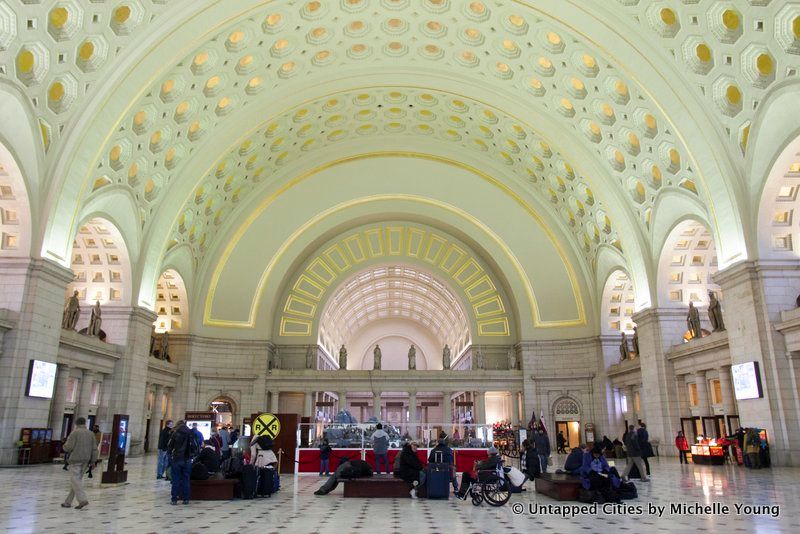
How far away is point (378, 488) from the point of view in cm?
1136

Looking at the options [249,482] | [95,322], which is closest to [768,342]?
[249,482]

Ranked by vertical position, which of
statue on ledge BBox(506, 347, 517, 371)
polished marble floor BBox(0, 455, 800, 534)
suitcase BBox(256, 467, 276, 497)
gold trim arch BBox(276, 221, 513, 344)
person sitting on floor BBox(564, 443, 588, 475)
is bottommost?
polished marble floor BBox(0, 455, 800, 534)

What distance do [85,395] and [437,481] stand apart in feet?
55.0

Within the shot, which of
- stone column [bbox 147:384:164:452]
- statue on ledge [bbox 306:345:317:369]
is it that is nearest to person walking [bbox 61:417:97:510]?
stone column [bbox 147:384:164:452]

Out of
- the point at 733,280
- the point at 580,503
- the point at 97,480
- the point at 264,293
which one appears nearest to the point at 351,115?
the point at 264,293

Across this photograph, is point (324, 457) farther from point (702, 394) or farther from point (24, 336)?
point (702, 394)

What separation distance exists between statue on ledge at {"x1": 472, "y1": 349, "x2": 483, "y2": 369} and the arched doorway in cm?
463

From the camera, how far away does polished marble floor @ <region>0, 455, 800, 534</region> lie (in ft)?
25.2

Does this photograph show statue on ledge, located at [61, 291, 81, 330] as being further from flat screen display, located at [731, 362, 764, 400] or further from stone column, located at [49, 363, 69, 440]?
flat screen display, located at [731, 362, 764, 400]

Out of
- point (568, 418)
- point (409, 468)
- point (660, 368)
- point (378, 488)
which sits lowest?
point (378, 488)

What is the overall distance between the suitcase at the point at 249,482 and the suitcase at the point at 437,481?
3353 mm

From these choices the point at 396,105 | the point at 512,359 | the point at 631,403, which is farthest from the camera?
the point at 512,359

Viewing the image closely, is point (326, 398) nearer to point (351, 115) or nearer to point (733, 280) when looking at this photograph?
point (351, 115)

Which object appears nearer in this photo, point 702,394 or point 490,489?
point 490,489
